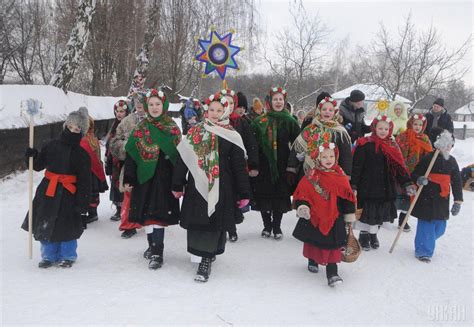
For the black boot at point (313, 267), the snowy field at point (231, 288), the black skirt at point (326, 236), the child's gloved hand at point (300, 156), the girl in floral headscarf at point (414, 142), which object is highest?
the girl in floral headscarf at point (414, 142)

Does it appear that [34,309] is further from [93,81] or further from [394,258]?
[93,81]

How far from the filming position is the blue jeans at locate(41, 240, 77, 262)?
391cm

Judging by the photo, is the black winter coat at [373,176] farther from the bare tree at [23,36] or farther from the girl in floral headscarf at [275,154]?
the bare tree at [23,36]

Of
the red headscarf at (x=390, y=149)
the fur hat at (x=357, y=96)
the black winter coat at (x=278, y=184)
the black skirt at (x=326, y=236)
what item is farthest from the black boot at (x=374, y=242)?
the fur hat at (x=357, y=96)

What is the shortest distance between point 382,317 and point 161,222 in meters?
2.31

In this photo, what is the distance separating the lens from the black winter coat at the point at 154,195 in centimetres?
403

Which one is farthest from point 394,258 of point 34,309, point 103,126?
point 103,126

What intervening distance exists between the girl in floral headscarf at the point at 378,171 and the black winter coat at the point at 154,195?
2.29 m

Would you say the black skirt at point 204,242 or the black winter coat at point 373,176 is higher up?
the black winter coat at point 373,176

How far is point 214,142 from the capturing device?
3.86 m

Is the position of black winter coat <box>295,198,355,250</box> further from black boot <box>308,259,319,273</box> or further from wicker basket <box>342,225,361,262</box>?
black boot <box>308,259,319,273</box>

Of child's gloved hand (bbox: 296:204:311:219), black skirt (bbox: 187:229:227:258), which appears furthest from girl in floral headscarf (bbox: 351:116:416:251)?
black skirt (bbox: 187:229:227:258)

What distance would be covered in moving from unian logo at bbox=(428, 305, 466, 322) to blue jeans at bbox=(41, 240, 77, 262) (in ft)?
11.6

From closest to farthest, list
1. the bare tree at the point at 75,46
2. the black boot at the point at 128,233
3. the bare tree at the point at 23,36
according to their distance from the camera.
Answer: the black boot at the point at 128,233, the bare tree at the point at 75,46, the bare tree at the point at 23,36
